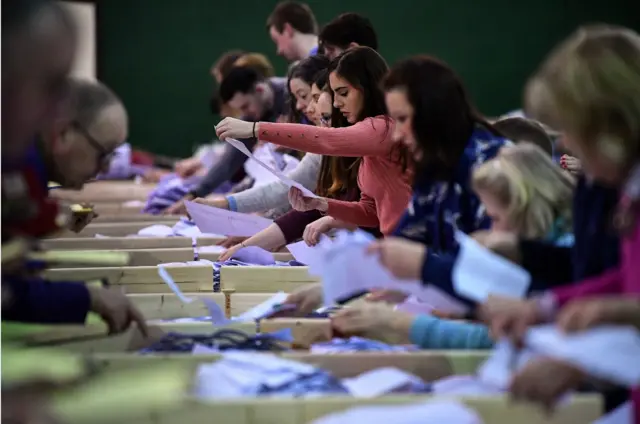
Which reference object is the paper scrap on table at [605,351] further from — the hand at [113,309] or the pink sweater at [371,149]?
the pink sweater at [371,149]

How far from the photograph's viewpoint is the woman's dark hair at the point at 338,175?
3068mm

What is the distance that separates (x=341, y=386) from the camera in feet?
5.15

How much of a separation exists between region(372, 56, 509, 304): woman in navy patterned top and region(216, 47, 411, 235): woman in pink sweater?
1.90 ft

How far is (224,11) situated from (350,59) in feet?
19.8

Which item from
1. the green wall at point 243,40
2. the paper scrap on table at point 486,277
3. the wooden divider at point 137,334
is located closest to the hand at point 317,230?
the wooden divider at point 137,334

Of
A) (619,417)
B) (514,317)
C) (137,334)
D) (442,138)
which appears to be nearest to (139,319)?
(137,334)

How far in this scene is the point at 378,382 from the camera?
157cm

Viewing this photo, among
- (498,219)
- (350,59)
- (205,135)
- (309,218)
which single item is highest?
(350,59)

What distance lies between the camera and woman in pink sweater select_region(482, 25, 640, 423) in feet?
4.13

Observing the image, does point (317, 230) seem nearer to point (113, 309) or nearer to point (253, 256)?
point (253, 256)

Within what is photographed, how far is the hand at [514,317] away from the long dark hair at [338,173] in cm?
166

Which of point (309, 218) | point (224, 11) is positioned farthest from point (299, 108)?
point (224, 11)

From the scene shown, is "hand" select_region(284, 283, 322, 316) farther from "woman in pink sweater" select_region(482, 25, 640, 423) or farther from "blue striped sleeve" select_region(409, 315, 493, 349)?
"woman in pink sweater" select_region(482, 25, 640, 423)

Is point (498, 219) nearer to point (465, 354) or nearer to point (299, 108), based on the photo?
point (465, 354)
